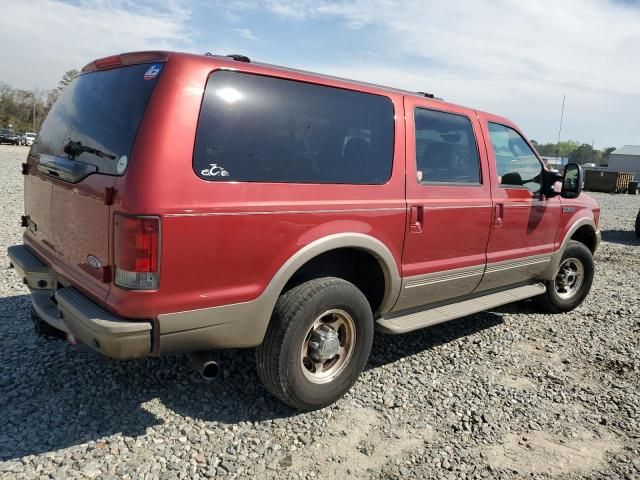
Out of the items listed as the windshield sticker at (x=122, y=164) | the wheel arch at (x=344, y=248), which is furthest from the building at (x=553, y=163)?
the windshield sticker at (x=122, y=164)

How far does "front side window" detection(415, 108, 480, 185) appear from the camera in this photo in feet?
12.3

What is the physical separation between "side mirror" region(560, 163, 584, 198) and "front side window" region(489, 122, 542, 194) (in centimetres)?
29

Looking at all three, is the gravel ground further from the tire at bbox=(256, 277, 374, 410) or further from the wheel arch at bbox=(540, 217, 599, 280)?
the wheel arch at bbox=(540, 217, 599, 280)

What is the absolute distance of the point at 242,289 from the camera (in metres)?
2.76

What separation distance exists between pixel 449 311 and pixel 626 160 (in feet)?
213

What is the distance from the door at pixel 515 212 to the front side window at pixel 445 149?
24 cm

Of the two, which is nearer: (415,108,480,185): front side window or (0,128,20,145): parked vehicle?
(415,108,480,185): front side window

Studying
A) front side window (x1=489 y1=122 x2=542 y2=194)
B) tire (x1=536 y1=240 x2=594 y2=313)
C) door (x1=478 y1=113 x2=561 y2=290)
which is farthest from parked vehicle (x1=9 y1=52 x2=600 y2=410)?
tire (x1=536 y1=240 x2=594 y2=313)

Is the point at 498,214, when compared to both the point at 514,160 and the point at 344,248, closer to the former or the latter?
the point at 514,160

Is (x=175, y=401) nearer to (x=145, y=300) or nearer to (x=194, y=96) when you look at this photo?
(x=145, y=300)

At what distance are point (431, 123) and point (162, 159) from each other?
86.2 inches

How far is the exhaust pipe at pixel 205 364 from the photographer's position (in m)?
2.79

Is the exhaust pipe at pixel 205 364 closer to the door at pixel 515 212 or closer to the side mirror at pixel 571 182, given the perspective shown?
the door at pixel 515 212

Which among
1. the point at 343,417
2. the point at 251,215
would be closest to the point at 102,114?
the point at 251,215
